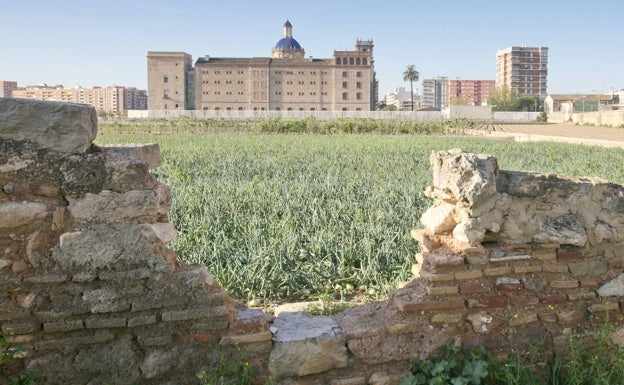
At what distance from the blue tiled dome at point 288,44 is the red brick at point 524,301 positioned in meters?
104

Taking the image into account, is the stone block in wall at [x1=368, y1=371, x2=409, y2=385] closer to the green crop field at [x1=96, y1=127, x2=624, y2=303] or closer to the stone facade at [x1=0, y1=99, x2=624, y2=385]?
the stone facade at [x1=0, y1=99, x2=624, y2=385]

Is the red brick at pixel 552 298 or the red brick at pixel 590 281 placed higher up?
the red brick at pixel 590 281

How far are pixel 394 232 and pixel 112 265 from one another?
12.8 ft

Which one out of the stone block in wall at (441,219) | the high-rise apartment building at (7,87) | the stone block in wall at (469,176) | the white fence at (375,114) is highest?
the high-rise apartment building at (7,87)

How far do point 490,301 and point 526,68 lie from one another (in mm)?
166386

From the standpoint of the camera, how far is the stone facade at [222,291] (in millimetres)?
3072

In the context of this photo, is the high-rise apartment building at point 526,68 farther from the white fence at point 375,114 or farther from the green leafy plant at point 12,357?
the green leafy plant at point 12,357

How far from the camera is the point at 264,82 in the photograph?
9381 cm

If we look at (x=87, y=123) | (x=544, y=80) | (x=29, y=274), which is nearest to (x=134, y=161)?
(x=87, y=123)

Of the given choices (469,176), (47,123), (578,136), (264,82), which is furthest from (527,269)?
(264,82)

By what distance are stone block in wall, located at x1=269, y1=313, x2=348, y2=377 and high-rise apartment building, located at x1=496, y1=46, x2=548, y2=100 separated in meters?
161

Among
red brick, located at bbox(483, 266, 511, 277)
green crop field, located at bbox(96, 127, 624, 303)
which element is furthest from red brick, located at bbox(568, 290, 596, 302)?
green crop field, located at bbox(96, 127, 624, 303)

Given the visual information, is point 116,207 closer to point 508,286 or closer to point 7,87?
point 508,286

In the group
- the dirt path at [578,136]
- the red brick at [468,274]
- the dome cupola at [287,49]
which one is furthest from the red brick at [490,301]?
the dome cupola at [287,49]
